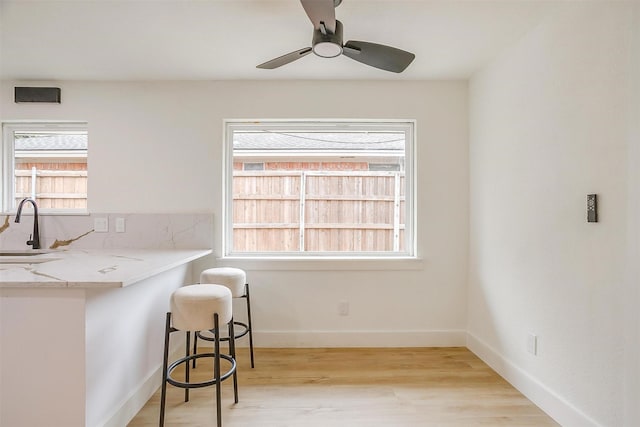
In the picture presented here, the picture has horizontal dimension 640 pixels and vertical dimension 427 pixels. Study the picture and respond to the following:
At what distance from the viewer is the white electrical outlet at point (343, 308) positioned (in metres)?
2.57

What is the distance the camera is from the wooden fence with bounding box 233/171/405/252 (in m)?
2.73

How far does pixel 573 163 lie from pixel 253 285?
7.24 feet

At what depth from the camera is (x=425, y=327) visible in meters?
2.58

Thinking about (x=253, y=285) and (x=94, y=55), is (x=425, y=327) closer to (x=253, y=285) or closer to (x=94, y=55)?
(x=253, y=285)

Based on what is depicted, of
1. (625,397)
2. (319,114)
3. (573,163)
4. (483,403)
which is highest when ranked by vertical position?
(319,114)

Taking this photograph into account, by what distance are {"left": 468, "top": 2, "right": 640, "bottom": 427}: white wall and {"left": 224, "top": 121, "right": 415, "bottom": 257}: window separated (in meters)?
0.75

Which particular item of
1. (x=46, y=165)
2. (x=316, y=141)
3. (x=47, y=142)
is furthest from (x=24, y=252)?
(x=316, y=141)

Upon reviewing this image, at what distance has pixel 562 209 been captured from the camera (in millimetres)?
1620

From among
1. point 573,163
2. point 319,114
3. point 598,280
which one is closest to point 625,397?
point 598,280

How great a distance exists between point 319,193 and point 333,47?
136 centimetres

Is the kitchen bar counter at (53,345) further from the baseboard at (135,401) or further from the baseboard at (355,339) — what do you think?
the baseboard at (355,339)

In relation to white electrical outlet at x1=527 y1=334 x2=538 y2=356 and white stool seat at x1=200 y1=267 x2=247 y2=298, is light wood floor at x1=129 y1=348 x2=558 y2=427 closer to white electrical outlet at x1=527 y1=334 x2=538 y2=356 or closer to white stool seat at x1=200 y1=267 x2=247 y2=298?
white electrical outlet at x1=527 y1=334 x2=538 y2=356

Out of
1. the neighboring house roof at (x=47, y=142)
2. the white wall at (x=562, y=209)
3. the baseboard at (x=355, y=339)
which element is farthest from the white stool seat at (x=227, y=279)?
the white wall at (x=562, y=209)

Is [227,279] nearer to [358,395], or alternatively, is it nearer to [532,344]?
[358,395]
